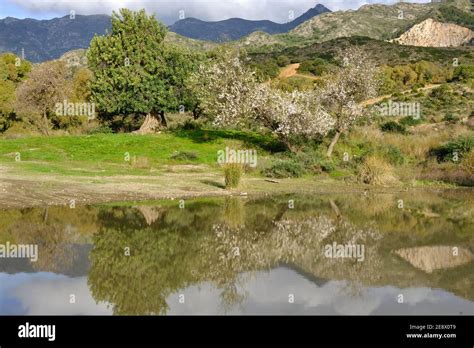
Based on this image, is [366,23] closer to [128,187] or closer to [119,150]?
[119,150]

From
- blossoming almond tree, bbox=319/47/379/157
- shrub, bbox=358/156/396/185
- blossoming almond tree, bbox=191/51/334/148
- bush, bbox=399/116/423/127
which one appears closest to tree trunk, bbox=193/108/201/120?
blossoming almond tree, bbox=191/51/334/148

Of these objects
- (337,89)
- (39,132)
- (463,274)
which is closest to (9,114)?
(39,132)

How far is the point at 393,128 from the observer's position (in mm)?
44344

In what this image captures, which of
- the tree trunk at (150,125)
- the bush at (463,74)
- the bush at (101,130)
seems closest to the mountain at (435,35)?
the bush at (463,74)

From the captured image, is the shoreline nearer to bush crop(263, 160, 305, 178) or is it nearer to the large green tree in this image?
bush crop(263, 160, 305, 178)

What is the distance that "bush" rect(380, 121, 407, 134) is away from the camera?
4403 cm

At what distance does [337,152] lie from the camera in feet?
120

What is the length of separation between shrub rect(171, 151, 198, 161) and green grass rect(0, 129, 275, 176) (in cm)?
6

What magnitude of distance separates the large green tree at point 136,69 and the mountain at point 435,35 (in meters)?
104

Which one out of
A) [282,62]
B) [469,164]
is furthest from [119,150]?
[282,62]

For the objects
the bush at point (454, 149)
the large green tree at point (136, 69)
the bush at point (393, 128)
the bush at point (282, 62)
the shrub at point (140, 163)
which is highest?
the bush at point (282, 62)

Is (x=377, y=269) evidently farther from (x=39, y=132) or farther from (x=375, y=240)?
(x=39, y=132)

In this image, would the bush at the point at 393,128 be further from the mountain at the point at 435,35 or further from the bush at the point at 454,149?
the mountain at the point at 435,35

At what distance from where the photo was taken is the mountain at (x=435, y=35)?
138 metres
